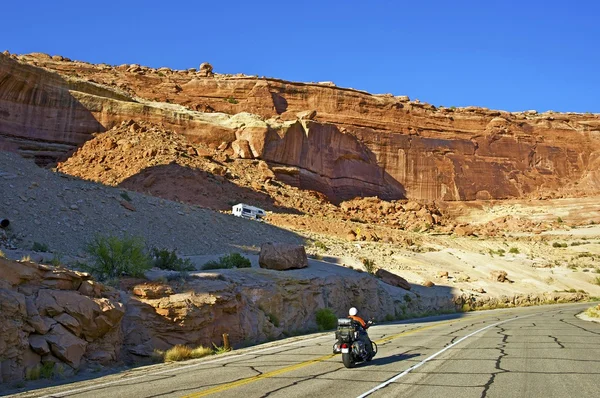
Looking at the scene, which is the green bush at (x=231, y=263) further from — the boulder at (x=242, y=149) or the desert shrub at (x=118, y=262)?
the boulder at (x=242, y=149)

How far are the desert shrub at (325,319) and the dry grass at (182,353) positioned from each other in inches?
294

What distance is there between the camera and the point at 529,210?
240ft

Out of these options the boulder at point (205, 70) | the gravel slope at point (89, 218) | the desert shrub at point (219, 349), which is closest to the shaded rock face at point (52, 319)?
the desert shrub at point (219, 349)

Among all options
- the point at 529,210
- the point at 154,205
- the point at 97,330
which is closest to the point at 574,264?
the point at 529,210

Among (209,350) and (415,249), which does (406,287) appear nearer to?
(415,249)

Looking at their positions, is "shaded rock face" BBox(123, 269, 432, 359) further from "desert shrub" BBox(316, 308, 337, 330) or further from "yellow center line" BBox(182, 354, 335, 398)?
"yellow center line" BBox(182, 354, 335, 398)

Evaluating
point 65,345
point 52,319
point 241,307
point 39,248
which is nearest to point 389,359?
point 241,307

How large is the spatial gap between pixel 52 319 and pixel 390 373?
628cm

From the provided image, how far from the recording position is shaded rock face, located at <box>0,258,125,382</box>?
10.2 meters

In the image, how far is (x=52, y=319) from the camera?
36.7 feet

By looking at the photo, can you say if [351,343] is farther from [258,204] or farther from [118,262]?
[258,204]

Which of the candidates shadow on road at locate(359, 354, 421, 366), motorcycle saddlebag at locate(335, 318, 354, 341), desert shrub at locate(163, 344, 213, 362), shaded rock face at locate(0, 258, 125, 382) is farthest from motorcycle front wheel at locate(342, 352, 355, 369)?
shaded rock face at locate(0, 258, 125, 382)

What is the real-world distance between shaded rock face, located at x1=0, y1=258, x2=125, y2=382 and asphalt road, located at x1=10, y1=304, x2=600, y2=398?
3.47 ft

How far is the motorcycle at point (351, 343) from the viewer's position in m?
11.1
